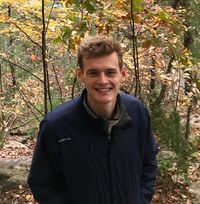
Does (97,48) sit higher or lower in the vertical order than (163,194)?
higher

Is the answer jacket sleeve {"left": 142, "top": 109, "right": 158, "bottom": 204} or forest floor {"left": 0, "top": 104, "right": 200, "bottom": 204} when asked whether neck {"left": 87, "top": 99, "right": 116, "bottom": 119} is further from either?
forest floor {"left": 0, "top": 104, "right": 200, "bottom": 204}

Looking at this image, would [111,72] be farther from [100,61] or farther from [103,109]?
[103,109]

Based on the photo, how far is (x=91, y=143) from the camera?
7.27 ft

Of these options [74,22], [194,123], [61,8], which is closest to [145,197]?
[74,22]

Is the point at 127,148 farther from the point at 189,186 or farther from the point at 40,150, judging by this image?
the point at 189,186

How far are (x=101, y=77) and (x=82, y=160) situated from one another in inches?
20.8

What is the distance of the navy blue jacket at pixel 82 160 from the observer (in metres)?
2.21

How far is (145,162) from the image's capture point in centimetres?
266

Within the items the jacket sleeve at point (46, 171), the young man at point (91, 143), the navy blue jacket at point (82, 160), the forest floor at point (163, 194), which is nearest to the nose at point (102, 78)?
the young man at point (91, 143)

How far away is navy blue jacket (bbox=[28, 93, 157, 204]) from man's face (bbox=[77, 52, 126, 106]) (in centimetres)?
15

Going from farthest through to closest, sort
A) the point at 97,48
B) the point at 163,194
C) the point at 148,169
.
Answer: the point at 163,194, the point at 148,169, the point at 97,48

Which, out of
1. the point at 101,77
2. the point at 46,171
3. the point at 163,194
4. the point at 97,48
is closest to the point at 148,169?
the point at 46,171

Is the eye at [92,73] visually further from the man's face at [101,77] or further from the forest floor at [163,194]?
the forest floor at [163,194]

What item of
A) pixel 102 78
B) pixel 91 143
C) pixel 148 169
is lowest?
pixel 148 169
